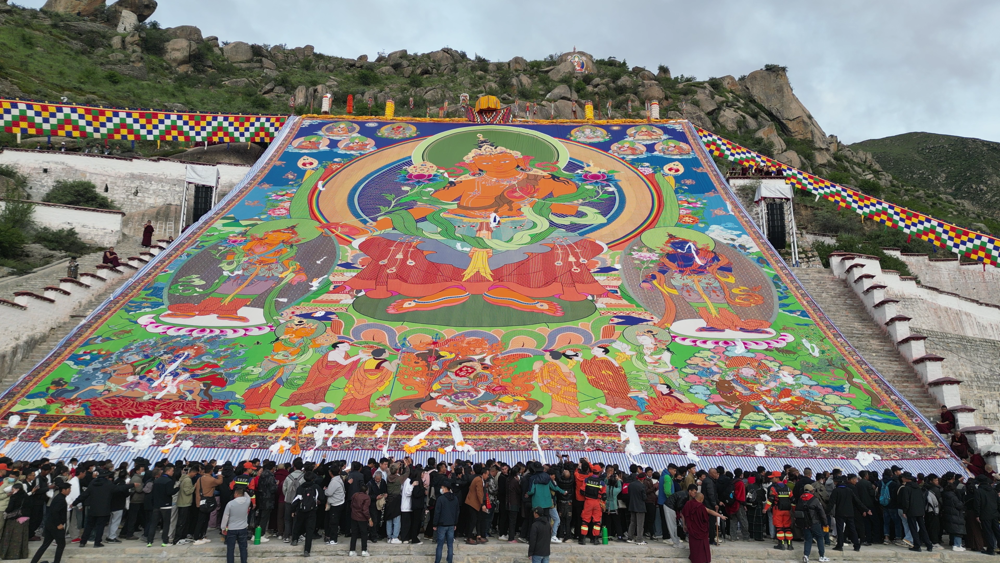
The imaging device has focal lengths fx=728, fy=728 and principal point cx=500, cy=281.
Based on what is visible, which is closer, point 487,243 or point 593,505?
point 593,505

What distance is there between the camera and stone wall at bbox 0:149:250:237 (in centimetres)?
2064

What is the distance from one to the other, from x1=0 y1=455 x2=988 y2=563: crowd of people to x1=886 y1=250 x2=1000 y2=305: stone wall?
12.0 m

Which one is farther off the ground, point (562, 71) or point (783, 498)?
point (562, 71)

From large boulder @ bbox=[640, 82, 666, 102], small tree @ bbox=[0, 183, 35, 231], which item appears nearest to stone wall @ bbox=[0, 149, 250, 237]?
small tree @ bbox=[0, 183, 35, 231]

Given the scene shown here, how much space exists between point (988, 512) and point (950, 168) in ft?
154

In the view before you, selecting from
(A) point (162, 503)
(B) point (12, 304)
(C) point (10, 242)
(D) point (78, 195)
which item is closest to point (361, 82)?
(D) point (78, 195)

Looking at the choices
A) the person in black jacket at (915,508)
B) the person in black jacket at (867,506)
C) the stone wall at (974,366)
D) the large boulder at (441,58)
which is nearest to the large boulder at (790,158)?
the large boulder at (441,58)

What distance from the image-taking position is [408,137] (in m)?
20.7

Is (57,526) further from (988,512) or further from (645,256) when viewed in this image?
(645,256)

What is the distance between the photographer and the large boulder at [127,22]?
4171cm

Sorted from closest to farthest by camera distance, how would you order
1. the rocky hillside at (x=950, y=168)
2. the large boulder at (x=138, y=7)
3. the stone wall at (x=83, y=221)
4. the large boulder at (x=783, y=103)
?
the stone wall at (x=83, y=221), the large boulder at (x=783, y=103), the rocky hillside at (x=950, y=168), the large boulder at (x=138, y=7)

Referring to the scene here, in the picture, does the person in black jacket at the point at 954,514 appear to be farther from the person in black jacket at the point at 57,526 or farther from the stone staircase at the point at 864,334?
the person in black jacket at the point at 57,526

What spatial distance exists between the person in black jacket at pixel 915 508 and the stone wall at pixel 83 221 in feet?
58.6

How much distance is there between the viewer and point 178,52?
130ft
